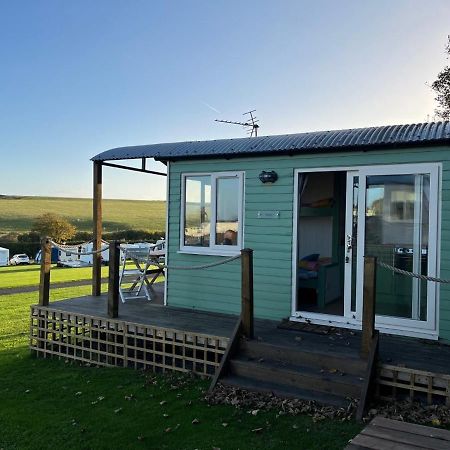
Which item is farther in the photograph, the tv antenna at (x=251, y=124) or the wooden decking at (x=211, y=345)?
the tv antenna at (x=251, y=124)

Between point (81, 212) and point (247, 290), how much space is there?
47.1 metres

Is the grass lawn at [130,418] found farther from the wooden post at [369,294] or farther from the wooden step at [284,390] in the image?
the wooden post at [369,294]

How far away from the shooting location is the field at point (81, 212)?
136 feet

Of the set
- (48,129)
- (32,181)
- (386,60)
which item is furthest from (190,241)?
(32,181)

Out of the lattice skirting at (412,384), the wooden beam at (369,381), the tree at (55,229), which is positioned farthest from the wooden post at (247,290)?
the tree at (55,229)

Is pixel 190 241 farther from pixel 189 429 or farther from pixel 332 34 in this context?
pixel 332 34

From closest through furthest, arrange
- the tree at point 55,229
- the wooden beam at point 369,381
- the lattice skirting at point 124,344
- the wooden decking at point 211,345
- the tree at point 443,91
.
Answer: the wooden beam at point 369,381 → the wooden decking at point 211,345 → the lattice skirting at point 124,344 → the tree at point 443,91 → the tree at point 55,229

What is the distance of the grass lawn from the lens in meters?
3.58

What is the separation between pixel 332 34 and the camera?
33.3 feet

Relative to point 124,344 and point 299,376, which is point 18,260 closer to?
point 124,344

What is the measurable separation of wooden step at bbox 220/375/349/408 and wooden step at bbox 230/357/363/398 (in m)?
0.04

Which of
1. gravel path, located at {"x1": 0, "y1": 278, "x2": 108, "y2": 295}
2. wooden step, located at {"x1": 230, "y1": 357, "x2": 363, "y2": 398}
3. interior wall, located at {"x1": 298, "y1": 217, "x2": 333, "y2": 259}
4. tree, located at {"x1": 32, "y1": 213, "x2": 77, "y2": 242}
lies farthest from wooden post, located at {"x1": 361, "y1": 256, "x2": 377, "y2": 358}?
tree, located at {"x1": 32, "y1": 213, "x2": 77, "y2": 242}

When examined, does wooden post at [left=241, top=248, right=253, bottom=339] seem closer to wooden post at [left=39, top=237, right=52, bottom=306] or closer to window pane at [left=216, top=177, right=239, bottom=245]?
window pane at [left=216, top=177, right=239, bottom=245]

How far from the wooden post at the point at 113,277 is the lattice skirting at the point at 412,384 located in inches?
127
